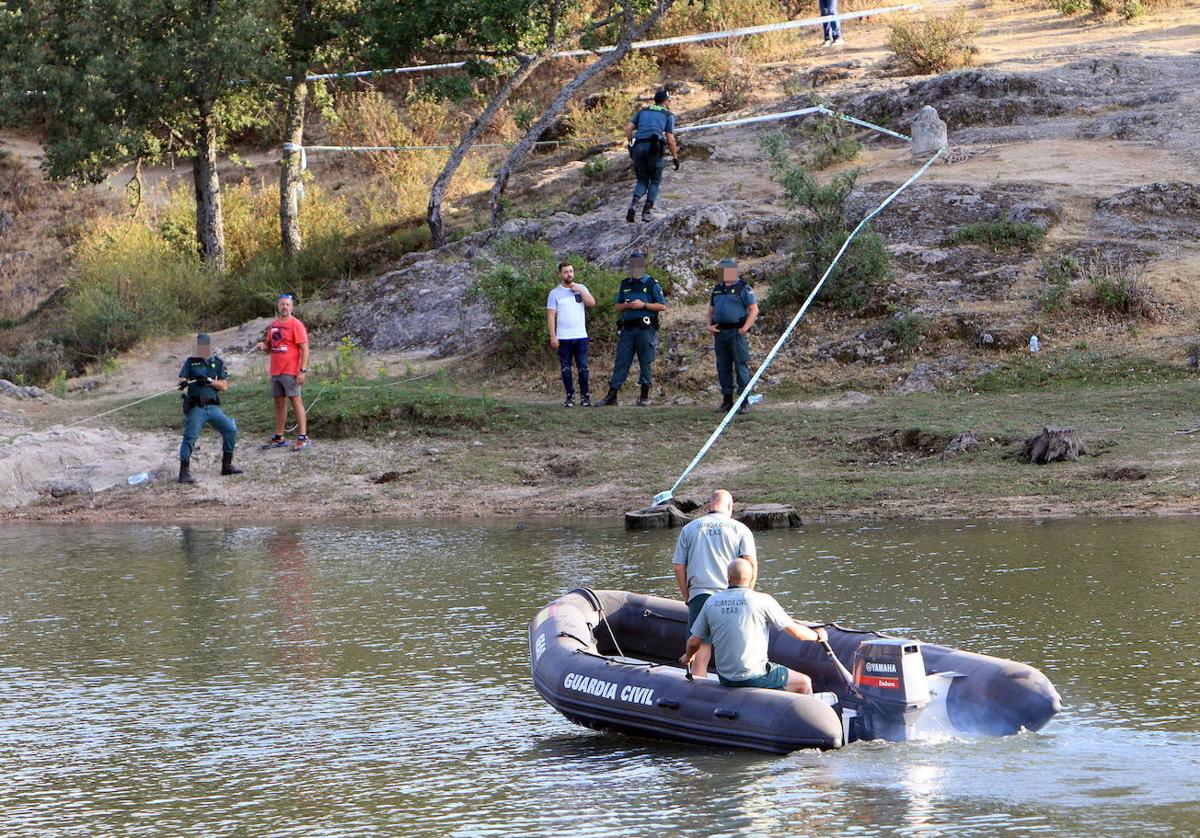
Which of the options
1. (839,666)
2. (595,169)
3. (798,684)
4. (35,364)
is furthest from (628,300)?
(35,364)

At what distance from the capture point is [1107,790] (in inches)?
293

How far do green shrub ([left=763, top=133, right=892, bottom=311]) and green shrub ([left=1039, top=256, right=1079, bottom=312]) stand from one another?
6.98 ft

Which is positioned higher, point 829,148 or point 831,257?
point 829,148

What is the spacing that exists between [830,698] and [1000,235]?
15.0 meters

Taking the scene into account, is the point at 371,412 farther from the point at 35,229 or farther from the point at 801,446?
the point at 35,229

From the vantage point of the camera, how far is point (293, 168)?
2859 cm

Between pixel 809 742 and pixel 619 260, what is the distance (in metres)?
16.2

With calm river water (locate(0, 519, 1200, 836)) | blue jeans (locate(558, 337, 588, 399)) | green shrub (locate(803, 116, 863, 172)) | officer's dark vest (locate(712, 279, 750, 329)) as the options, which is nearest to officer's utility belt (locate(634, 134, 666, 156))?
green shrub (locate(803, 116, 863, 172))

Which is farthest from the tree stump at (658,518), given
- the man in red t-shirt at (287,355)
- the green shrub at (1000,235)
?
the green shrub at (1000,235)

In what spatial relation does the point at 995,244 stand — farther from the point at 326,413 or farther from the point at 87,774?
the point at 87,774

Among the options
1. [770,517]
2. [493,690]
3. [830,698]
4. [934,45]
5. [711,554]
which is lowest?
[493,690]

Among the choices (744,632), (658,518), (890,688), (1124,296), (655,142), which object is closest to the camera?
(890,688)

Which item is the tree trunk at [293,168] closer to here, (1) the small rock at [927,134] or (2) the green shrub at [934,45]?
(1) the small rock at [927,134]

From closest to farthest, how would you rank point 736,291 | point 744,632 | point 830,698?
point 744,632, point 830,698, point 736,291
